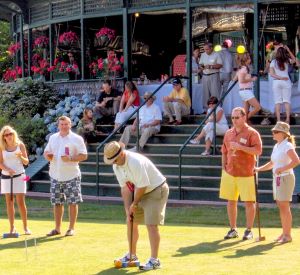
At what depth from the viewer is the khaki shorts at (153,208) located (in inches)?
358

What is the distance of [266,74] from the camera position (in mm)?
19000

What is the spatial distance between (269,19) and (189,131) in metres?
4.68

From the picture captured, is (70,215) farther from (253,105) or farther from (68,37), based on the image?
(68,37)

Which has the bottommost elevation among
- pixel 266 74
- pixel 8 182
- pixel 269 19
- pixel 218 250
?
pixel 218 250

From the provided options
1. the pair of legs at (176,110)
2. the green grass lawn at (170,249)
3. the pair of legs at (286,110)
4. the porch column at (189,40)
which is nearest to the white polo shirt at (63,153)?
the green grass lawn at (170,249)

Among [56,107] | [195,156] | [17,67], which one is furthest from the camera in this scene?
[17,67]

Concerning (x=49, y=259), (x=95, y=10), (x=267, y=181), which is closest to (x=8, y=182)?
(x=49, y=259)

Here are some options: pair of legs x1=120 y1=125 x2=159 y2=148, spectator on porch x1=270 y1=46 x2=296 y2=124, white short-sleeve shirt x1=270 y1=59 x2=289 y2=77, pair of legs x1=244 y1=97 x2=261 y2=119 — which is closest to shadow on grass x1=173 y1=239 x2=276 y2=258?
pair of legs x1=244 y1=97 x2=261 y2=119

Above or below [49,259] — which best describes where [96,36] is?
above

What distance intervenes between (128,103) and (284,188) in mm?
8435

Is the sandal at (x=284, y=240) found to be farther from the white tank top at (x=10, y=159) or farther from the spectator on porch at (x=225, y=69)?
the spectator on porch at (x=225, y=69)

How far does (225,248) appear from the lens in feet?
34.6

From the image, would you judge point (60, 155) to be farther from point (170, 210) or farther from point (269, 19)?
point (269, 19)

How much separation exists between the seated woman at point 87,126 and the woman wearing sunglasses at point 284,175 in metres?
8.34
